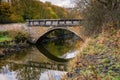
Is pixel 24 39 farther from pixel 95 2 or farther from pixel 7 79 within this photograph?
pixel 7 79

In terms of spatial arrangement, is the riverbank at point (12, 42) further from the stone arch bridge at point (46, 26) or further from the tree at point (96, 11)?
the tree at point (96, 11)

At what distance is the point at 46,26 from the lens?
1411 inches

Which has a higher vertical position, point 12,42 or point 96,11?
point 96,11

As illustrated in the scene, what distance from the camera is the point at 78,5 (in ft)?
76.4

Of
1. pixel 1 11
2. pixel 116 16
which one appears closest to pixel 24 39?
pixel 1 11

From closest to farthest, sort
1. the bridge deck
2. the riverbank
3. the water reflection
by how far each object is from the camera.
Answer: the water reflection → the riverbank → the bridge deck

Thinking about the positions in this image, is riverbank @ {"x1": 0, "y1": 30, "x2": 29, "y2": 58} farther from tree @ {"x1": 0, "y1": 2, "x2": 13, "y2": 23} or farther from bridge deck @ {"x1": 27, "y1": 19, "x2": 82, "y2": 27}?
tree @ {"x1": 0, "y1": 2, "x2": 13, "y2": 23}

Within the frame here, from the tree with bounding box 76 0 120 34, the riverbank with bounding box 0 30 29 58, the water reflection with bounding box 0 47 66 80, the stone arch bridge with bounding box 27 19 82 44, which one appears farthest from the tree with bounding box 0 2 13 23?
the tree with bounding box 76 0 120 34

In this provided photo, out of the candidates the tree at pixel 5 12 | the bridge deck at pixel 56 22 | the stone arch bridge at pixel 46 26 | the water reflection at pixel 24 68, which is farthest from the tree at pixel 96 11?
the tree at pixel 5 12

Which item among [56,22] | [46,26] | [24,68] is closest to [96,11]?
[24,68]

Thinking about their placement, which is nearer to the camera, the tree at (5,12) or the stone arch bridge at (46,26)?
the stone arch bridge at (46,26)

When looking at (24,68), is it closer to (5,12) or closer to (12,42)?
(12,42)

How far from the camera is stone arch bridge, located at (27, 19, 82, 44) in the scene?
109 ft

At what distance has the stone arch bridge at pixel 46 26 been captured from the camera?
109ft
